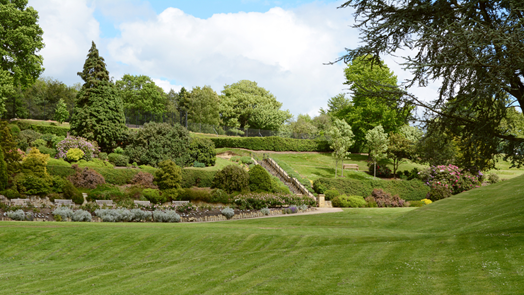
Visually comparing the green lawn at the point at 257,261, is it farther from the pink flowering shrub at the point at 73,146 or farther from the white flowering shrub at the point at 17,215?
the pink flowering shrub at the point at 73,146

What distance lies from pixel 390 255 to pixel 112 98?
3233cm

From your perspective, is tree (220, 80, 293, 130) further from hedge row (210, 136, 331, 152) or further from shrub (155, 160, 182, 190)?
shrub (155, 160, 182, 190)

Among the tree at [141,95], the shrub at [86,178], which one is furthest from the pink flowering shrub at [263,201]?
the tree at [141,95]

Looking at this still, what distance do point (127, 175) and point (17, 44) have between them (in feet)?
60.3

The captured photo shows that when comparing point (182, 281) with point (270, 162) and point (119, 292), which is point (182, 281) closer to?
point (119, 292)

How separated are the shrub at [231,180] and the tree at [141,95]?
44099 mm

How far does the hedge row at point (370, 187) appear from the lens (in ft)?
107

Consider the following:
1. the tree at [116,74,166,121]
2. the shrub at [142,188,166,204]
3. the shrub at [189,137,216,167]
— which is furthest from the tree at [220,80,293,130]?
the shrub at [142,188,166,204]

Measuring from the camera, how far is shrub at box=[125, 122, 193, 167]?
103 ft

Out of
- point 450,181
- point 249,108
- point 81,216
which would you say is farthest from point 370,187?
point 249,108

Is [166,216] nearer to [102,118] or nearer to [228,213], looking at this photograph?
[228,213]

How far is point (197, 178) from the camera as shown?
28.5 m

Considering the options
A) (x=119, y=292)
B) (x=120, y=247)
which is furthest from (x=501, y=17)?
(x=120, y=247)

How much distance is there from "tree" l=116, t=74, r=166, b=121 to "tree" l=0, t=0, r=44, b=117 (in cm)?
3033
